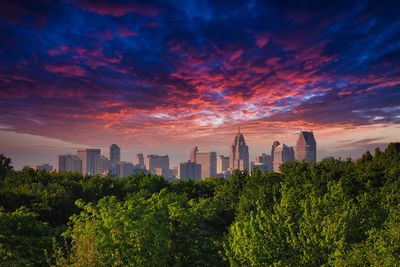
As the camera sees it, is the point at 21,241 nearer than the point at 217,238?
Yes

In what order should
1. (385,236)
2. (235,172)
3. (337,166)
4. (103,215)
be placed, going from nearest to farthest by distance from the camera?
(385,236), (103,215), (337,166), (235,172)

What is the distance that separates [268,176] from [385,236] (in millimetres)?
26485

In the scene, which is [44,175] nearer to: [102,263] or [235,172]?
[235,172]

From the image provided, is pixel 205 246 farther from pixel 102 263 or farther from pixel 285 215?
pixel 102 263

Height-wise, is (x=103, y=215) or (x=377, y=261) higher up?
(x=103, y=215)

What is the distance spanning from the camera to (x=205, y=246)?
105 ft

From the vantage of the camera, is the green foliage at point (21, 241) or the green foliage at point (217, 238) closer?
the green foliage at point (217, 238)

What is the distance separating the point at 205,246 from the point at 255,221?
727 cm

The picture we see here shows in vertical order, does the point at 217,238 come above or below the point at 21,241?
below

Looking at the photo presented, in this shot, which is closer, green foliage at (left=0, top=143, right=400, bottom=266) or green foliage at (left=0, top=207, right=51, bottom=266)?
green foliage at (left=0, top=143, right=400, bottom=266)

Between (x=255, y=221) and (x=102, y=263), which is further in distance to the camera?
(x=255, y=221)

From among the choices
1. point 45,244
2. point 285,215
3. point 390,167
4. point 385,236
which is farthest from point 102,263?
point 390,167

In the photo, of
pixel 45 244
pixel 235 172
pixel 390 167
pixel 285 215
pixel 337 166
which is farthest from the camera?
pixel 235 172

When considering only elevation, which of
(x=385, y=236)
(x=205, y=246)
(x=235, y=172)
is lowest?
(x=205, y=246)
